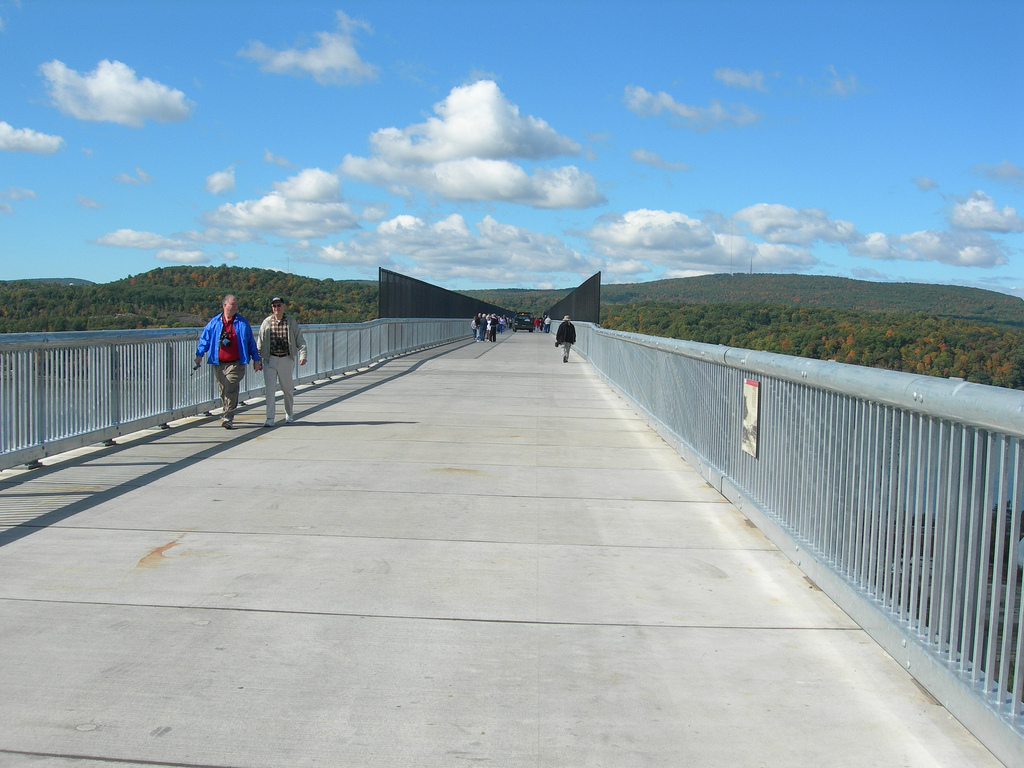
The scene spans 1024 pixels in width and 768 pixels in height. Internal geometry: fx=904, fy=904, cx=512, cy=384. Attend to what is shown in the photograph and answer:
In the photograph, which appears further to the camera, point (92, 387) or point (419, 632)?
point (92, 387)

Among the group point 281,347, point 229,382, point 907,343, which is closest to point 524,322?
point 907,343

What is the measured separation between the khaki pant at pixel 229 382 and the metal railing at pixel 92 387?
0.59 meters

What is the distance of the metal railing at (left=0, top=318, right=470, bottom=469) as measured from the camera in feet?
27.2

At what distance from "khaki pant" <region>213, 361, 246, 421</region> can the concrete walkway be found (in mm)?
3289

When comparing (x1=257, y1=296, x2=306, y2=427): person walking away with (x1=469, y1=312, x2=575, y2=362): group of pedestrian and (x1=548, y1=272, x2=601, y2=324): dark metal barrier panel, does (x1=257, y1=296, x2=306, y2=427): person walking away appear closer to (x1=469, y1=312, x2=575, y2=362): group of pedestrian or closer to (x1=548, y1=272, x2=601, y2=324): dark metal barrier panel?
(x1=469, y1=312, x2=575, y2=362): group of pedestrian

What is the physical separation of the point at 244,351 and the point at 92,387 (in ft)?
8.43

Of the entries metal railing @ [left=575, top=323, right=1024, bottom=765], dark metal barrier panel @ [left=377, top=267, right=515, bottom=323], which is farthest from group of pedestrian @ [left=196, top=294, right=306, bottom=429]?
dark metal barrier panel @ [left=377, top=267, right=515, bottom=323]

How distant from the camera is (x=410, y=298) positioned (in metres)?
36.2

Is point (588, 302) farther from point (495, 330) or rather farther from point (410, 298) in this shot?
point (495, 330)

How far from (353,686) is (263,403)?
11.5 metres

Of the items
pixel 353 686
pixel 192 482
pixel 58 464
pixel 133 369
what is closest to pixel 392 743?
Result: pixel 353 686

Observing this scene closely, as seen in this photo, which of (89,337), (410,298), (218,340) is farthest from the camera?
(410,298)

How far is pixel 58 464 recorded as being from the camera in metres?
8.73

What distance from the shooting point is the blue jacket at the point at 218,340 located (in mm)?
11867
